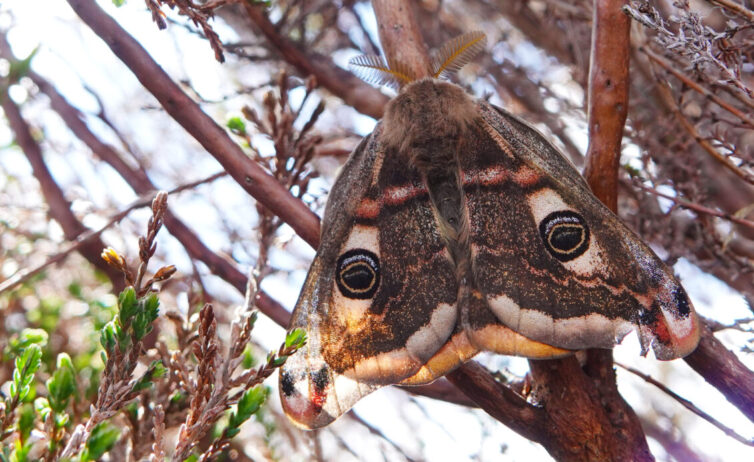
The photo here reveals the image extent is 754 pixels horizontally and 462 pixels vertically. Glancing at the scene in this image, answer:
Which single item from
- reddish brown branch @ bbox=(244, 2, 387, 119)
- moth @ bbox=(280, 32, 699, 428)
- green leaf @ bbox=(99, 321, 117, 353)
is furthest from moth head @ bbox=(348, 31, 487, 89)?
green leaf @ bbox=(99, 321, 117, 353)

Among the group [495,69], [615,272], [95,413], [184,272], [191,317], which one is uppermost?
[495,69]

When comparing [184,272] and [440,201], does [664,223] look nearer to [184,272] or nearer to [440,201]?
[440,201]

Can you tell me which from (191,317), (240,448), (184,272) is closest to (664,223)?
(191,317)

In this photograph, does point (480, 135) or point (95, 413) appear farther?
point (480, 135)

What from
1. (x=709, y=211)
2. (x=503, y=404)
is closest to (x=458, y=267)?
(x=503, y=404)

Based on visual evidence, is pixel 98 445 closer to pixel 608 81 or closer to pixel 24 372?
pixel 24 372
